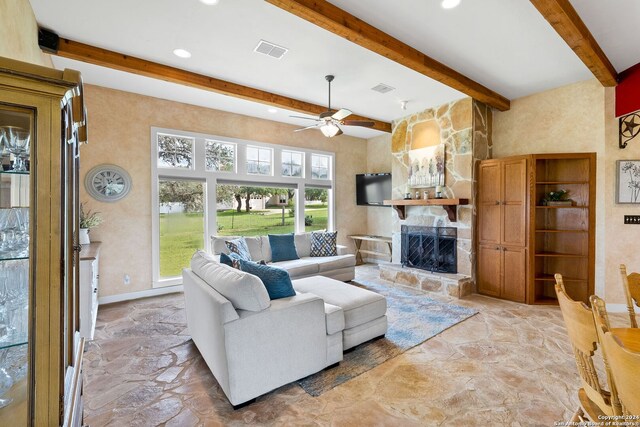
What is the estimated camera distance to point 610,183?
3.99 m

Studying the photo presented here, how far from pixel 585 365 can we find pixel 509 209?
11.9 ft

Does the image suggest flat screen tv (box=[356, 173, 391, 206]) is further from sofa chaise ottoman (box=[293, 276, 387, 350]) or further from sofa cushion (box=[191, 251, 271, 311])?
sofa cushion (box=[191, 251, 271, 311])

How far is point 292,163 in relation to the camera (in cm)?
635

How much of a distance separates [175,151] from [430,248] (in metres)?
4.70

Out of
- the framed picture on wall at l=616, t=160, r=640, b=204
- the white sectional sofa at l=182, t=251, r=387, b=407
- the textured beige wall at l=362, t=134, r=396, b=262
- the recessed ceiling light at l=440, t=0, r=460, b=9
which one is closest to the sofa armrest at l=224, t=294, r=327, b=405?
the white sectional sofa at l=182, t=251, r=387, b=407

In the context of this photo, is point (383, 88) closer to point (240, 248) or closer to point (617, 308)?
point (240, 248)

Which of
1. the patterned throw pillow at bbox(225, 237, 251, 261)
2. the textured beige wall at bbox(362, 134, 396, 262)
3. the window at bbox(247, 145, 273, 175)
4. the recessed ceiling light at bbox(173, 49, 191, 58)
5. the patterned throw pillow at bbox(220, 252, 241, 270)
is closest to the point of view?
the patterned throw pillow at bbox(220, 252, 241, 270)

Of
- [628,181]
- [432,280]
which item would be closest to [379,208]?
[432,280]

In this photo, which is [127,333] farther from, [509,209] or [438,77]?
[509,209]

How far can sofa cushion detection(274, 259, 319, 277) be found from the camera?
4711 millimetres

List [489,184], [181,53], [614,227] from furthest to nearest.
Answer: [489,184]
[614,227]
[181,53]

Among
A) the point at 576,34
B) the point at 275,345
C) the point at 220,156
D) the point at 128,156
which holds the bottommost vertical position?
the point at 275,345

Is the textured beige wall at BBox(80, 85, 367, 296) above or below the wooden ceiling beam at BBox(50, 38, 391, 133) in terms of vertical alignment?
below

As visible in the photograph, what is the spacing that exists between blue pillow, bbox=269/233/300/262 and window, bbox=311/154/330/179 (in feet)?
6.25
